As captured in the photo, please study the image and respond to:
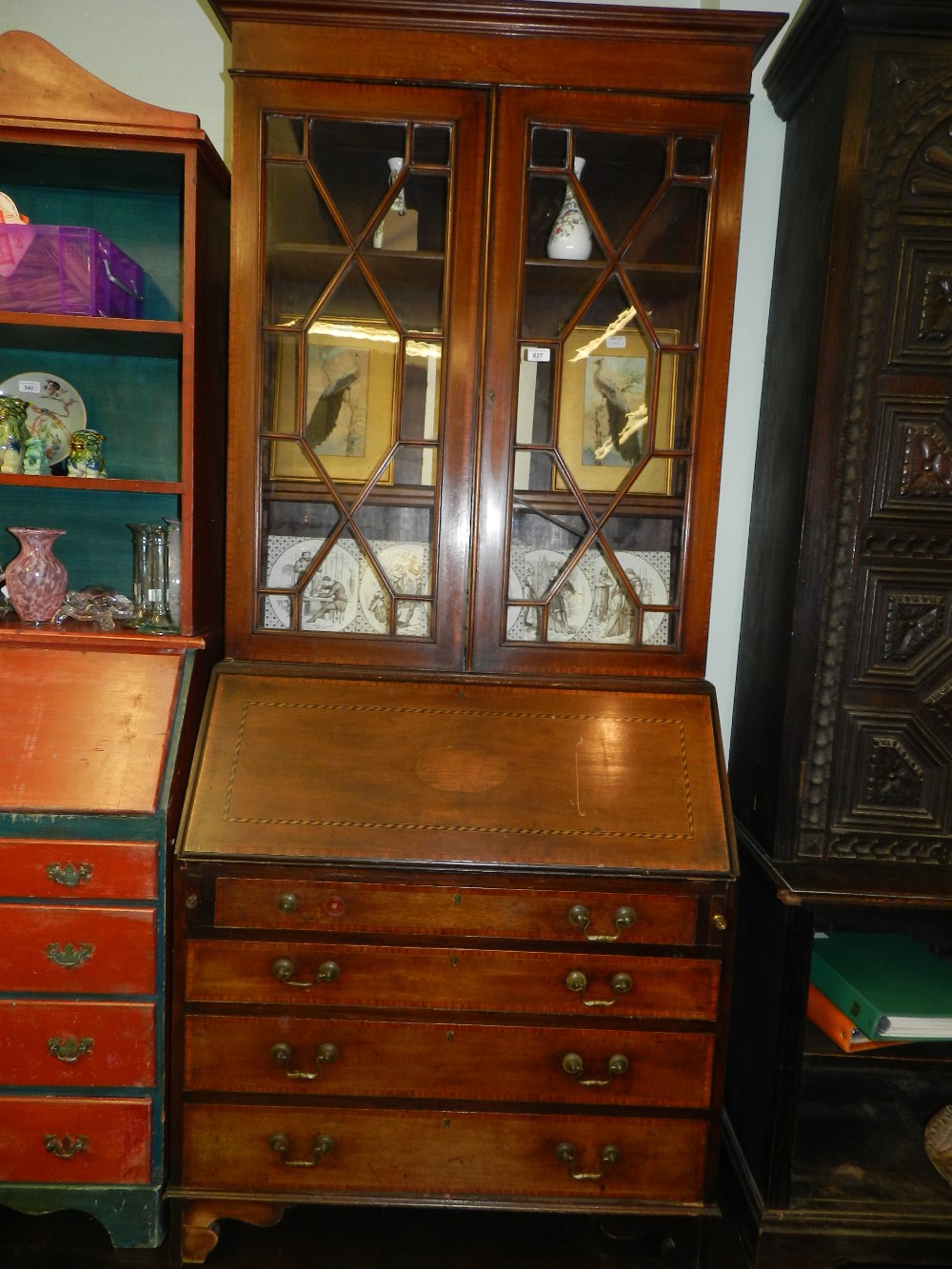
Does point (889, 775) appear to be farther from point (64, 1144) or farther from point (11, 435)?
point (11, 435)

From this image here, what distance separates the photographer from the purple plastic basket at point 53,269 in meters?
1.60

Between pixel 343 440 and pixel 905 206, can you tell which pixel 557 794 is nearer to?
pixel 343 440

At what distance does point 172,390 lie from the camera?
1956 mm

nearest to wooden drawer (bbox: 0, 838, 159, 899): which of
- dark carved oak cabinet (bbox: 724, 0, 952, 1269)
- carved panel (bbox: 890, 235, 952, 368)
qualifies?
dark carved oak cabinet (bbox: 724, 0, 952, 1269)

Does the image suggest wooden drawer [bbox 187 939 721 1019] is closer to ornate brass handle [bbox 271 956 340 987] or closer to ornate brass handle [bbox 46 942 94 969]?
ornate brass handle [bbox 271 956 340 987]

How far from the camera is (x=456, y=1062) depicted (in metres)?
1.56

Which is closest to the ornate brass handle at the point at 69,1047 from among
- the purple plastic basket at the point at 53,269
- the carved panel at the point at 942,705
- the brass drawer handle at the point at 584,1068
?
the brass drawer handle at the point at 584,1068

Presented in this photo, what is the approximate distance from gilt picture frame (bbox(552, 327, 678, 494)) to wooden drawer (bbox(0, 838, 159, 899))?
3.80 ft

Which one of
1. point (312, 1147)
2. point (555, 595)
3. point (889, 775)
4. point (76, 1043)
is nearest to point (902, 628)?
point (889, 775)

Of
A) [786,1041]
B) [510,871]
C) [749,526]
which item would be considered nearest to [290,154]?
[749,526]

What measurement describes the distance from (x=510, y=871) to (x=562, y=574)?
2.10ft

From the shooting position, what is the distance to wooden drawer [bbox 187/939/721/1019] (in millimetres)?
1540

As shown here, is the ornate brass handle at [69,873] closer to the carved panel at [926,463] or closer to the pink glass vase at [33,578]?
the pink glass vase at [33,578]

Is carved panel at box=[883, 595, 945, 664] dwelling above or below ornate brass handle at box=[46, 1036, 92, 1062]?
above
